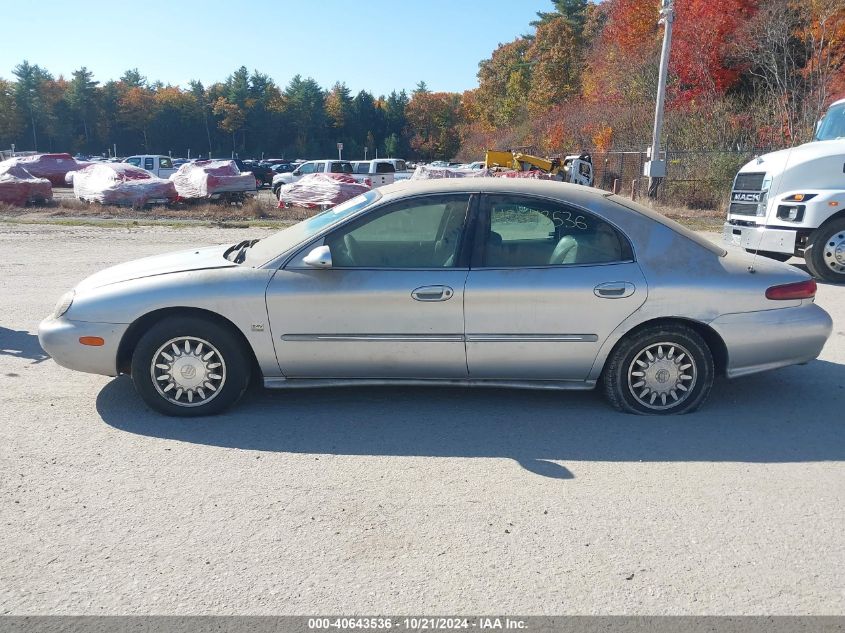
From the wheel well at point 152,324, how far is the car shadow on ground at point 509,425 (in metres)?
0.41

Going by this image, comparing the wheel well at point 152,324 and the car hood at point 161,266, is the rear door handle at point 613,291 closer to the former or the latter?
the wheel well at point 152,324

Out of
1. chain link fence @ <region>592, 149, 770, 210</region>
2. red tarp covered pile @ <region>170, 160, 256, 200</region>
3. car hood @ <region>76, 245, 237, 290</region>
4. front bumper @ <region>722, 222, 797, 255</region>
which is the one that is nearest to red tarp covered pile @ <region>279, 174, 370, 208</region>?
red tarp covered pile @ <region>170, 160, 256, 200</region>

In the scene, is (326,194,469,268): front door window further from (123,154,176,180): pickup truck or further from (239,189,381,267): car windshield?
(123,154,176,180): pickup truck

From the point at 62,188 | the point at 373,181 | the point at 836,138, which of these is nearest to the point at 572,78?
the point at 373,181

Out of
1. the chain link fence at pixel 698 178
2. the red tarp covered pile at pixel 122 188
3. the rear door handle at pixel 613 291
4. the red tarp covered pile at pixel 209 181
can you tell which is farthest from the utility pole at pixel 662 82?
the rear door handle at pixel 613 291

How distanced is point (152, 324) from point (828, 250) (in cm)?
923

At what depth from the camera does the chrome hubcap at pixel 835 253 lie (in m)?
9.98

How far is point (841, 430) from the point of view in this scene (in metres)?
4.62

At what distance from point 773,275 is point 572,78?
58.6 metres

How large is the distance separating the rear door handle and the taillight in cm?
99

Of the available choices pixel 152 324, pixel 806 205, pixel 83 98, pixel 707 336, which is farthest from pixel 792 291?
pixel 83 98

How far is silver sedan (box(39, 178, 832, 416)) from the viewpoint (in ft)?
15.2

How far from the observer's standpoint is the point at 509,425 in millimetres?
4652

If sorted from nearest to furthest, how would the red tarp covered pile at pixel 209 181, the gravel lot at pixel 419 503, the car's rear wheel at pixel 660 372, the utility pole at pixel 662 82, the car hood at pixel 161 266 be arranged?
the gravel lot at pixel 419 503, the car's rear wheel at pixel 660 372, the car hood at pixel 161 266, the utility pole at pixel 662 82, the red tarp covered pile at pixel 209 181
